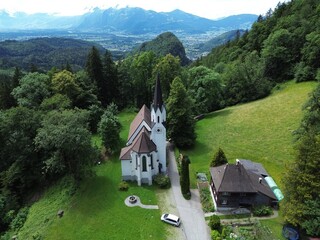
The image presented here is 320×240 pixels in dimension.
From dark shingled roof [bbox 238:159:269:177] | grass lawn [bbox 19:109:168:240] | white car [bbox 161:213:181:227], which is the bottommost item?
grass lawn [bbox 19:109:168:240]

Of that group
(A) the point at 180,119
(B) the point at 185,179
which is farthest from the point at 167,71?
(B) the point at 185,179

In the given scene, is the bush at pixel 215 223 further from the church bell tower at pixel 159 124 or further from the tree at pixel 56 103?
the tree at pixel 56 103

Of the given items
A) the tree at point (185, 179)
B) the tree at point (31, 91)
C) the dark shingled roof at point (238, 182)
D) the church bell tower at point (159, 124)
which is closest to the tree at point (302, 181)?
the dark shingled roof at point (238, 182)

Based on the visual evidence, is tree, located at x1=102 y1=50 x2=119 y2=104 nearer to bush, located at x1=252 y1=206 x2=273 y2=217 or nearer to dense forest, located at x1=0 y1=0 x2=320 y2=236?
dense forest, located at x1=0 y1=0 x2=320 y2=236

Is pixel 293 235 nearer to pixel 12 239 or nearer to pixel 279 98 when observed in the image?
pixel 12 239

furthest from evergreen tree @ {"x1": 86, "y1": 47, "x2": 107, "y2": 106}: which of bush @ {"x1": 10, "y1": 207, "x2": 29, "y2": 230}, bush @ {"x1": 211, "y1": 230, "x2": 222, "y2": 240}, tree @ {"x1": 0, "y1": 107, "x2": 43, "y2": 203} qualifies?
bush @ {"x1": 211, "y1": 230, "x2": 222, "y2": 240}

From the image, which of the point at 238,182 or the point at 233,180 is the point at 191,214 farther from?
the point at 238,182
